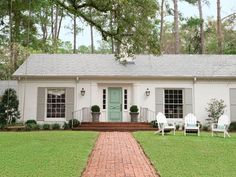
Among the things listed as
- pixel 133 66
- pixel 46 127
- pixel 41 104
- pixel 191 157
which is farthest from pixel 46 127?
pixel 191 157

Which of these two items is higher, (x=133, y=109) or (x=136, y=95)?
(x=136, y=95)

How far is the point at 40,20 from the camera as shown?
2800 cm

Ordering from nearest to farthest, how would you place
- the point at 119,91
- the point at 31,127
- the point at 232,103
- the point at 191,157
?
the point at 191,157, the point at 31,127, the point at 232,103, the point at 119,91

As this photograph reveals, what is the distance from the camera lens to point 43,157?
9.16m

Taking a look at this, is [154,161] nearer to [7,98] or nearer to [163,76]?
[163,76]

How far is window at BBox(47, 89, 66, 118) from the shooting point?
67.8 feet

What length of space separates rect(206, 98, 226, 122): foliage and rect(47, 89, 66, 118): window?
826 centimetres

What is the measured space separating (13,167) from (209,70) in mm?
15723

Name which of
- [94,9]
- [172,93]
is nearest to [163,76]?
[172,93]

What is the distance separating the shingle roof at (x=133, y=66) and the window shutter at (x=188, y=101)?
3.02 ft

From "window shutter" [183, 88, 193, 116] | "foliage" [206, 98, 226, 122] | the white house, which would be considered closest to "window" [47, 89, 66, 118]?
the white house

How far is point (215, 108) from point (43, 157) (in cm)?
1319

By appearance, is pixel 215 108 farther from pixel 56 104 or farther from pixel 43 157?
pixel 43 157

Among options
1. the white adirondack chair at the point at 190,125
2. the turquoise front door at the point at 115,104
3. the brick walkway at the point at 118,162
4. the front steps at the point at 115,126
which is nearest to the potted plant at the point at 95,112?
the front steps at the point at 115,126
